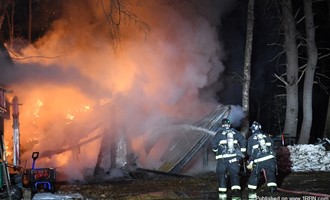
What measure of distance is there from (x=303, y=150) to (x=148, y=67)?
6.21 meters

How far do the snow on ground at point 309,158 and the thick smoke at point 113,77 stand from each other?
11.4 feet

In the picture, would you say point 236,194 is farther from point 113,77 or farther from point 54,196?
point 113,77

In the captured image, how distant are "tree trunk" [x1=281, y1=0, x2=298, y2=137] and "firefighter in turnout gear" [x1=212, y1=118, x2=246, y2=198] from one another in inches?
302

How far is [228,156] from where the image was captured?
8922 mm

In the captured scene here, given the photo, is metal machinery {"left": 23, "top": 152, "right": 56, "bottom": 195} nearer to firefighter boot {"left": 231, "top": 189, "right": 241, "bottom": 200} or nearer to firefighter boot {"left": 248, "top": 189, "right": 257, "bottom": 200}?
firefighter boot {"left": 231, "top": 189, "right": 241, "bottom": 200}

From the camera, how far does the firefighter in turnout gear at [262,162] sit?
907cm

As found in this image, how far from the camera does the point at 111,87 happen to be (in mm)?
13227

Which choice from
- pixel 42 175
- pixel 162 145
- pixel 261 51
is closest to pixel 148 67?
pixel 162 145

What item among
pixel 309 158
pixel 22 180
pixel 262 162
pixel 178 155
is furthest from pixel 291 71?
pixel 22 180

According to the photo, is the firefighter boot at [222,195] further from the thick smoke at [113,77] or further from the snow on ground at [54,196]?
the thick smoke at [113,77]

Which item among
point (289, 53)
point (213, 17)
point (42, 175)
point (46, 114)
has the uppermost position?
point (213, 17)

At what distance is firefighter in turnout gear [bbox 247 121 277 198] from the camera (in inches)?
357

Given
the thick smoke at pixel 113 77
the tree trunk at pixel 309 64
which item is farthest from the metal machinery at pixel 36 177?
the tree trunk at pixel 309 64

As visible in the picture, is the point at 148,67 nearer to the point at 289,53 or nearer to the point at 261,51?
the point at 289,53
